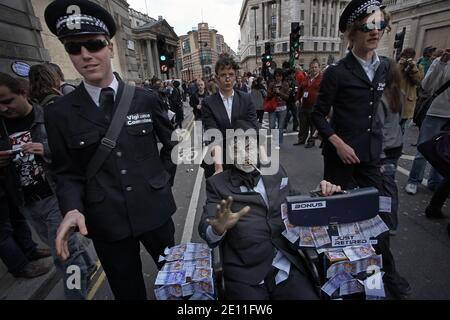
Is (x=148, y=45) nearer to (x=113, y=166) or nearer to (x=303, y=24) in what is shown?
(x=303, y=24)

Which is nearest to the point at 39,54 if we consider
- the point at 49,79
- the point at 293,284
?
the point at 49,79

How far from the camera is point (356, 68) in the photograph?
213 centimetres

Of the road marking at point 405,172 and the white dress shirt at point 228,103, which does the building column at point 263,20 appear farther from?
the white dress shirt at point 228,103

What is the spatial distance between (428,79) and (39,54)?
29.1ft

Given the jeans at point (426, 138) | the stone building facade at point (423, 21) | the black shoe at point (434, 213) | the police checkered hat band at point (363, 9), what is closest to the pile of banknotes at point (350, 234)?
the police checkered hat band at point (363, 9)

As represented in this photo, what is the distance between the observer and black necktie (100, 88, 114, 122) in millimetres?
1518

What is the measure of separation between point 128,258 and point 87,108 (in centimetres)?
112

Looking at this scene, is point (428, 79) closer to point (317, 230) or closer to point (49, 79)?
point (317, 230)

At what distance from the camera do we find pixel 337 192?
68.3 inches

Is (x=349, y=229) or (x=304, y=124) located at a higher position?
(x=349, y=229)

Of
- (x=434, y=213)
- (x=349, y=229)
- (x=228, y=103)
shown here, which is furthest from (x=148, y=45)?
(x=349, y=229)

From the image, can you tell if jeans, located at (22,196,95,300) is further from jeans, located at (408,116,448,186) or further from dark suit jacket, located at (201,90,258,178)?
jeans, located at (408,116,448,186)

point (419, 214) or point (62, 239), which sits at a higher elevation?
point (62, 239)

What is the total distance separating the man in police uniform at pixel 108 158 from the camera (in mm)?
1393
